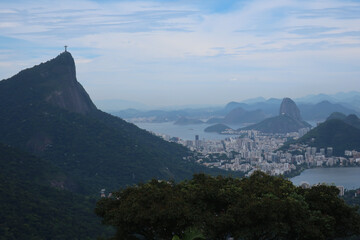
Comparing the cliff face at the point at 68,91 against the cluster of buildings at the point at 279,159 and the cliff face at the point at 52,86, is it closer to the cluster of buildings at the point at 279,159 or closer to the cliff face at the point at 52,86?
the cliff face at the point at 52,86

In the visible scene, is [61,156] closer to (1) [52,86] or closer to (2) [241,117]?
(1) [52,86]

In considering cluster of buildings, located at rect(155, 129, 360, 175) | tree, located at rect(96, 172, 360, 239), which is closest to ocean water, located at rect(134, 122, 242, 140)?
cluster of buildings, located at rect(155, 129, 360, 175)

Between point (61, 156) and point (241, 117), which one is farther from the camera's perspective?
point (241, 117)

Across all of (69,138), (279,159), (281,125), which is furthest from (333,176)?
(281,125)

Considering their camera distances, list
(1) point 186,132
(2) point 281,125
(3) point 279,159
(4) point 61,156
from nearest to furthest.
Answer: (4) point 61,156 → (3) point 279,159 → (2) point 281,125 → (1) point 186,132

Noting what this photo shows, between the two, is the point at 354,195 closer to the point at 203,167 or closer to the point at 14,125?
the point at 203,167

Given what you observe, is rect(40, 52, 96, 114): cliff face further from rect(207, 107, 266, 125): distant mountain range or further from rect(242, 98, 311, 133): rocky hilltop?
rect(207, 107, 266, 125): distant mountain range

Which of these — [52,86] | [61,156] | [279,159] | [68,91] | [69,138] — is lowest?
[279,159]
